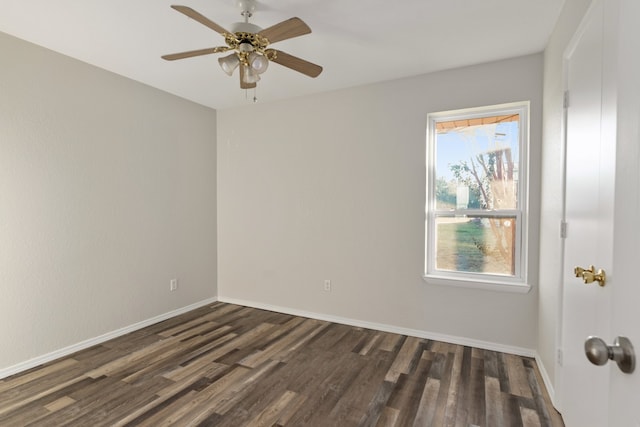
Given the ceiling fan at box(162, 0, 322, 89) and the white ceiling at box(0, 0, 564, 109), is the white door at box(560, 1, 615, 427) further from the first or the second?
the ceiling fan at box(162, 0, 322, 89)

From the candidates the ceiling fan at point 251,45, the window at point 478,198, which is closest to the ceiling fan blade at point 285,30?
the ceiling fan at point 251,45

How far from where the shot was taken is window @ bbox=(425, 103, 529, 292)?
294cm

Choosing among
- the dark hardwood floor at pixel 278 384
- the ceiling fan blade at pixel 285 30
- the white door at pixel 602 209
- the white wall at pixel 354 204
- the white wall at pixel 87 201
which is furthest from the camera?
the white wall at pixel 354 204

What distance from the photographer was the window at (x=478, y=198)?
9.63 feet

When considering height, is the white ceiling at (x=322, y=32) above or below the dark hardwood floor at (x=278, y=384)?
above

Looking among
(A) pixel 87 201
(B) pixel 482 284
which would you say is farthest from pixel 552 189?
(A) pixel 87 201

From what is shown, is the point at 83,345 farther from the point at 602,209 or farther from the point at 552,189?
the point at 552,189

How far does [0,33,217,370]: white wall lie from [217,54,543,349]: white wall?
644 millimetres

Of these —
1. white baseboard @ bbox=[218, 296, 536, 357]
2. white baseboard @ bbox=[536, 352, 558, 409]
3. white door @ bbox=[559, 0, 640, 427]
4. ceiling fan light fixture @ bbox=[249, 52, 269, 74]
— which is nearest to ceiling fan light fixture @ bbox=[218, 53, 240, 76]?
ceiling fan light fixture @ bbox=[249, 52, 269, 74]

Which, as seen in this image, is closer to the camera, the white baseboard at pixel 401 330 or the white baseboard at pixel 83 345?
the white baseboard at pixel 83 345

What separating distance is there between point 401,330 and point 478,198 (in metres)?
1.54

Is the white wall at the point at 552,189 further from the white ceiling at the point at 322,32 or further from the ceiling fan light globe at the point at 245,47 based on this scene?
the ceiling fan light globe at the point at 245,47

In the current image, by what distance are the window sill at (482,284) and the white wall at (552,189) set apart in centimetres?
21

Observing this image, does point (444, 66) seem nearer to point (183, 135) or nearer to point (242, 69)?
point (242, 69)
